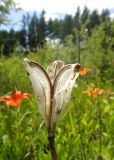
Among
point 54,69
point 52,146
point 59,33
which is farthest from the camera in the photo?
point 59,33

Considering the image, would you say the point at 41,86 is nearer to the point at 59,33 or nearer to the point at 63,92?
the point at 63,92

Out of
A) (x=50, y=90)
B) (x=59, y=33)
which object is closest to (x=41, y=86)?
(x=50, y=90)

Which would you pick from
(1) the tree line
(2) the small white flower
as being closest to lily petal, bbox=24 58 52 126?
(2) the small white flower

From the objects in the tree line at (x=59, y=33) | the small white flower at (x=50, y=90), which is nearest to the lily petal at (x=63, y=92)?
the small white flower at (x=50, y=90)

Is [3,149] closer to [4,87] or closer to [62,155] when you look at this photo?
[62,155]

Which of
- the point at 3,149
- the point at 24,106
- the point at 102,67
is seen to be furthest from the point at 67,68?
the point at 102,67

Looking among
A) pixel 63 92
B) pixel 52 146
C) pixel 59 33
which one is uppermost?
pixel 59 33

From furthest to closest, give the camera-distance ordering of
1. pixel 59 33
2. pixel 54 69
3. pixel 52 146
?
pixel 59 33 < pixel 54 69 < pixel 52 146

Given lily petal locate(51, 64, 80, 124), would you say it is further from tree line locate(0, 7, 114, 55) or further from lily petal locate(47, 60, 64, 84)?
tree line locate(0, 7, 114, 55)
